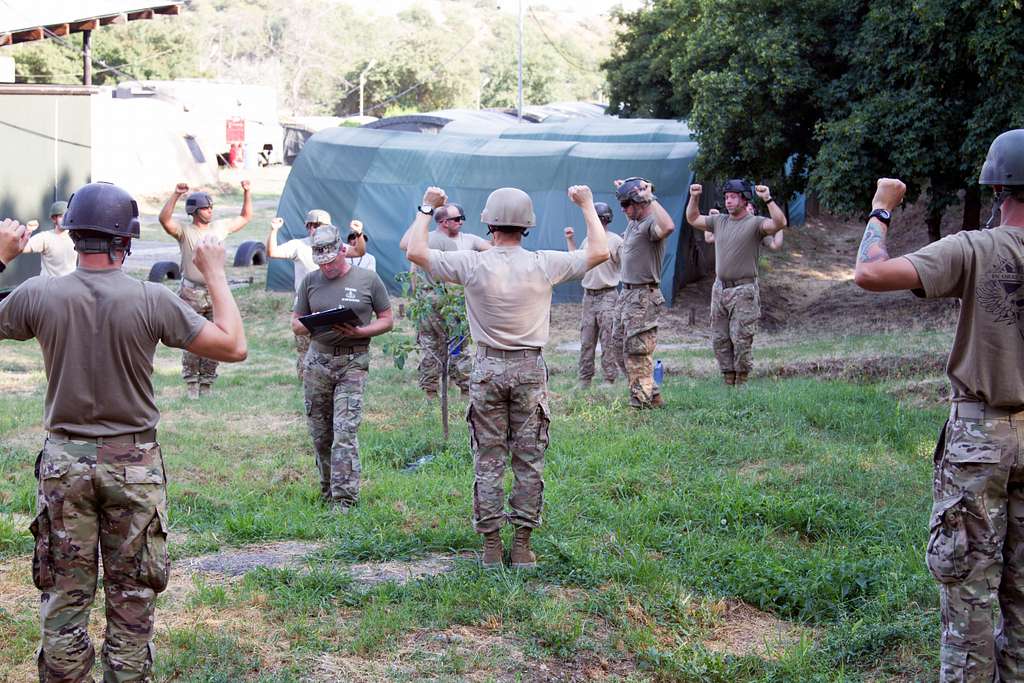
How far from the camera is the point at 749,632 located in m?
5.50

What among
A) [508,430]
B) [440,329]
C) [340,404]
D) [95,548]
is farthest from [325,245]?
[440,329]

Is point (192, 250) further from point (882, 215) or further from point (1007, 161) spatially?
point (1007, 161)

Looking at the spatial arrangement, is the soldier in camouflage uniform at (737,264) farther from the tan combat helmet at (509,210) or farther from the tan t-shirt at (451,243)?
the tan combat helmet at (509,210)

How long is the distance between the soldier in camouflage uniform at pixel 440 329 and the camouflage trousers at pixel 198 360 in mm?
2204

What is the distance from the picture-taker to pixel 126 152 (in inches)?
1323

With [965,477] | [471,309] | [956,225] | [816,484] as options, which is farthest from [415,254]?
[956,225]

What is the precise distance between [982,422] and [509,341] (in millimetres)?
2576

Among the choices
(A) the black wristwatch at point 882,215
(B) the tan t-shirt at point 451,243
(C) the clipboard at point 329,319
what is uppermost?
(A) the black wristwatch at point 882,215

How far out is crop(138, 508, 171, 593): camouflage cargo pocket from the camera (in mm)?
4230

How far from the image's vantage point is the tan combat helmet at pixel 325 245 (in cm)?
731

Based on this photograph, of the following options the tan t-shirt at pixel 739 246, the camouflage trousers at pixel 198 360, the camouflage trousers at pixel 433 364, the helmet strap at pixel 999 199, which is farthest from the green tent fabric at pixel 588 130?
the helmet strap at pixel 999 199

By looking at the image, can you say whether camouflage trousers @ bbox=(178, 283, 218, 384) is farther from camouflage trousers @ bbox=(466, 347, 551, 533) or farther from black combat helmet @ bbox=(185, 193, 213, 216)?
camouflage trousers @ bbox=(466, 347, 551, 533)

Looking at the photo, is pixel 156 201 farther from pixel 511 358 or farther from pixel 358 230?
pixel 511 358

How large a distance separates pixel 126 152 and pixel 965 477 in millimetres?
33006
